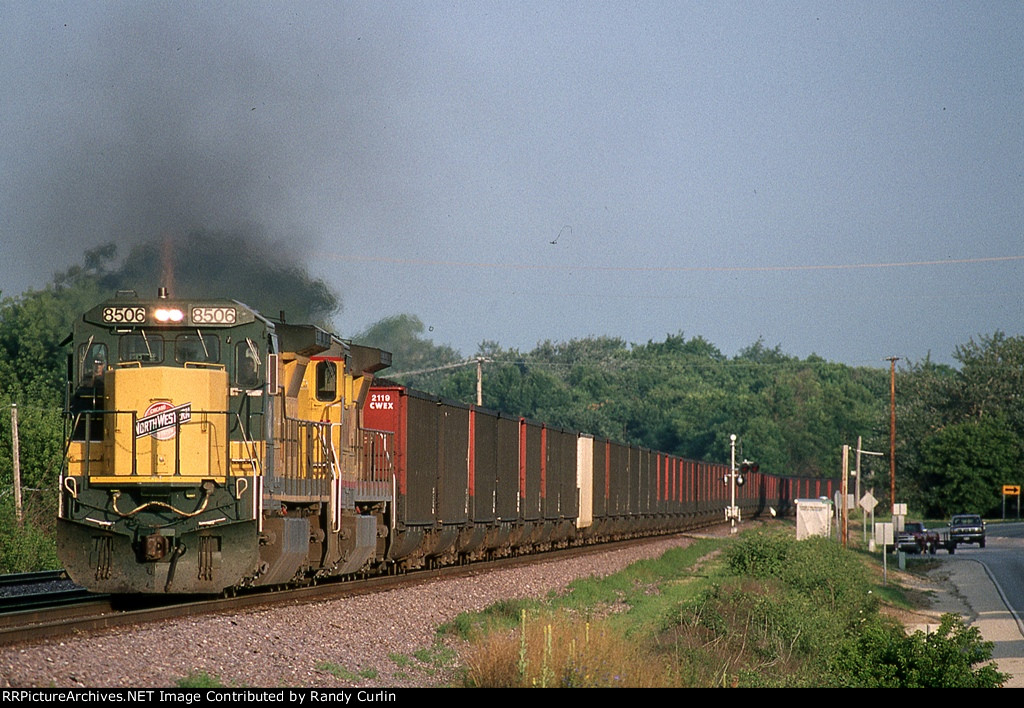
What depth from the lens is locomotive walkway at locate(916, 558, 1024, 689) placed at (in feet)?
68.7

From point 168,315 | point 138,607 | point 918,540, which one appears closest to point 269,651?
point 138,607

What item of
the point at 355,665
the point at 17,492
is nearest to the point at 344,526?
the point at 355,665

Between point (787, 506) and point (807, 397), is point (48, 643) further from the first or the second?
point (807, 397)

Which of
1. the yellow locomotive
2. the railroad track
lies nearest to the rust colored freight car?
the railroad track

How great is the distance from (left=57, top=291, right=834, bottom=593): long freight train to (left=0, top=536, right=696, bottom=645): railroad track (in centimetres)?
30

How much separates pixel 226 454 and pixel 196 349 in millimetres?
1457

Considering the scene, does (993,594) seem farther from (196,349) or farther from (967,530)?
(196,349)

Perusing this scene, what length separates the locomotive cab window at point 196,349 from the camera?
49.1 ft

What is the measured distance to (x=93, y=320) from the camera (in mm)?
15078

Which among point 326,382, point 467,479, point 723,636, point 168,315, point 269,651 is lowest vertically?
point 723,636

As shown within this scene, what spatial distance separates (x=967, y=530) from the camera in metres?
59.9

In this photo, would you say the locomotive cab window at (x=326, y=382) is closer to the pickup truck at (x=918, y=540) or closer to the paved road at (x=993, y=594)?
the paved road at (x=993, y=594)

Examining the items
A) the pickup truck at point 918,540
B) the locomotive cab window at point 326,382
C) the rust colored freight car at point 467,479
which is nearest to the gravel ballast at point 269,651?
the locomotive cab window at point 326,382

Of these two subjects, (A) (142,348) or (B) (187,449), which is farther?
(A) (142,348)
